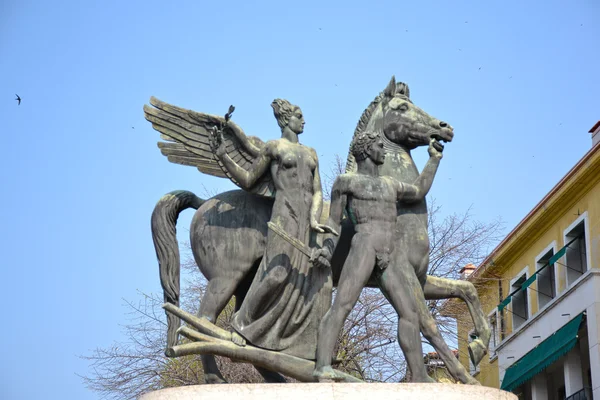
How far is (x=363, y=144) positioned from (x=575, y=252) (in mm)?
21788

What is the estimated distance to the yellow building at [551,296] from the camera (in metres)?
28.1

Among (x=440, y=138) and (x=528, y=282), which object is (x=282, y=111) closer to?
(x=440, y=138)

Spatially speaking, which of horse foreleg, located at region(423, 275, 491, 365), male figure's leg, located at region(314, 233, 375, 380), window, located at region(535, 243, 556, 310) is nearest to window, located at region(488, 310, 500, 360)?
window, located at region(535, 243, 556, 310)

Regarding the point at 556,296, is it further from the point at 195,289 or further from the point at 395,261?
the point at 395,261

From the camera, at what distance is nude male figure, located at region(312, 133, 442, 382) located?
979cm

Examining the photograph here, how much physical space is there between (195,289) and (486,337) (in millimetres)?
15888

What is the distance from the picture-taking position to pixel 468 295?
10461 millimetres

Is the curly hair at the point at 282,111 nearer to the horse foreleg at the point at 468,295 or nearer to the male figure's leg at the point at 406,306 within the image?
the male figure's leg at the point at 406,306

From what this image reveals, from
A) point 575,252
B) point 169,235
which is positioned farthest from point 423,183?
point 575,252

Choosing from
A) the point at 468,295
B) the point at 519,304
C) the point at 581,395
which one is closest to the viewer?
the point at 468,295

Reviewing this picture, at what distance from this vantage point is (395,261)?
1005 centimetres

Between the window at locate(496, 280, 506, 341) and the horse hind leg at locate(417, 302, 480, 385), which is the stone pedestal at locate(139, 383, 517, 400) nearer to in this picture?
the horse hind leg at locate(417, 302, 480, 385)

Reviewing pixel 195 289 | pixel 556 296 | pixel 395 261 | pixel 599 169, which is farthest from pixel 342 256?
pixel 556 296

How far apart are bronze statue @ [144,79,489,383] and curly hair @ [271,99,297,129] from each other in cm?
36
